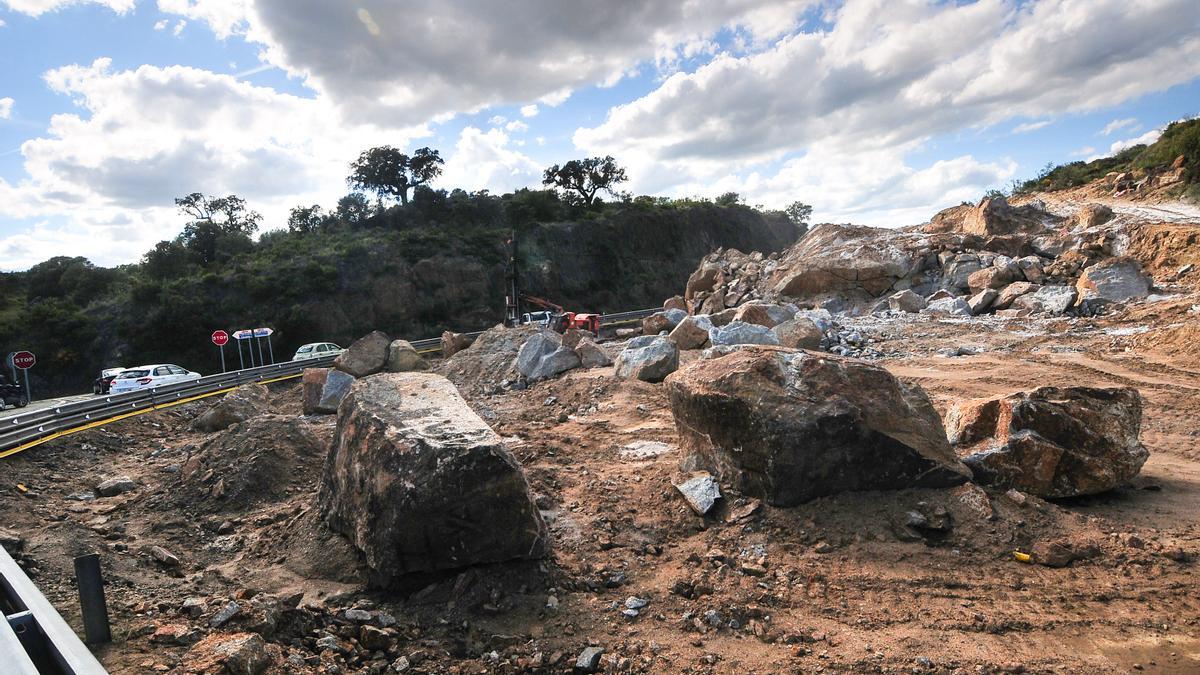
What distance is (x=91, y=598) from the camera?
3.50m

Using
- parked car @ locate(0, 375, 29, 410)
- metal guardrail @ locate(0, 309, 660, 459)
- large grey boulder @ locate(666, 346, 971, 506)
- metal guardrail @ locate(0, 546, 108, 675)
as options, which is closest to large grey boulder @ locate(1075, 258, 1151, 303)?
large grey boulder @ locate(666, 346, 971, 506)

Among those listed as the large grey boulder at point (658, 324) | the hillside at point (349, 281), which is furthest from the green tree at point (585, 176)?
the large grey boulder at point (658, 324)

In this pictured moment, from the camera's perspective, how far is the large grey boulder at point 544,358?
1248 centimetres

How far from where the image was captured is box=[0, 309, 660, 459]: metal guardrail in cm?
978

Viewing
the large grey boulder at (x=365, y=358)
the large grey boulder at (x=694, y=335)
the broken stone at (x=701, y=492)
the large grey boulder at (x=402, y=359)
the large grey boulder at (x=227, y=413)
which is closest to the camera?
the broken stone at (x=701, y=492)

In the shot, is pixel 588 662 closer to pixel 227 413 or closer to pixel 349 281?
pixel 227 413

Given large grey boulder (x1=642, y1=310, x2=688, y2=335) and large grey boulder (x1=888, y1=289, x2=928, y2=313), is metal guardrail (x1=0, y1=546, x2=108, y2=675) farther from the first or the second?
large grey boulder (x1=888, y1=289, x2=928, y2=313)

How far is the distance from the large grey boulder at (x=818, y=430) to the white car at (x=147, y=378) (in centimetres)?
1820

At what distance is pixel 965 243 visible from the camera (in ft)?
67.0

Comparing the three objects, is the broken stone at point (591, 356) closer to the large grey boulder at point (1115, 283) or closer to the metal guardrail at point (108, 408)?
the metal guardrail at point (108, 408)

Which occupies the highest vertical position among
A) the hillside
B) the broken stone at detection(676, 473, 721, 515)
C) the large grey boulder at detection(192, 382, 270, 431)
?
the hillside

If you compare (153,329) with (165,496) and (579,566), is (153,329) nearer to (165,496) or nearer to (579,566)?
(165,496)

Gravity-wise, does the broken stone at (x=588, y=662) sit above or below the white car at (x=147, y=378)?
below

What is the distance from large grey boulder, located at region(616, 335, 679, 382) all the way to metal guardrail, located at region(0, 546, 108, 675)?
28.1ft
